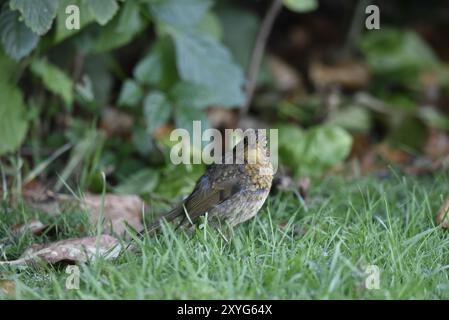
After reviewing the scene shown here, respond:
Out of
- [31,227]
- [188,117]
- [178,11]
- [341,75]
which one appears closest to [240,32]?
[341,75]

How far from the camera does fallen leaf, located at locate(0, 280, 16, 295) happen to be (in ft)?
11.9

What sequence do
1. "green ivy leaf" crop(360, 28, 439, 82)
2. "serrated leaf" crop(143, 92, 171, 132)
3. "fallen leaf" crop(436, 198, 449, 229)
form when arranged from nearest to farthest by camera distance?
"fallen leaf" crop(436, 198, 449, 229) → "serrated leaf" crop(143, 92, 171, 132) → "green ivy leaf" crop(360, 28, 439, 82)

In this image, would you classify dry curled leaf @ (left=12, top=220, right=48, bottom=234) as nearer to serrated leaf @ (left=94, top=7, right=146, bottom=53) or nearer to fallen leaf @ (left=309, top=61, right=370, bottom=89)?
serrated leaf @ (left=94, top=7, right=146, bottom=53)

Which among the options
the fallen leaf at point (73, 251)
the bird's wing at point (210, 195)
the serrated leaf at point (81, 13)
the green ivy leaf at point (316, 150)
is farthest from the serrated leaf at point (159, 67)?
the fallen leaf at point (73, 251)

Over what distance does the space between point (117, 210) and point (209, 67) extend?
1412mm

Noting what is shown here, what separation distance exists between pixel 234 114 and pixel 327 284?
447cm

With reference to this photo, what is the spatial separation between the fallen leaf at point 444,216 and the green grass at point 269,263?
48 mm

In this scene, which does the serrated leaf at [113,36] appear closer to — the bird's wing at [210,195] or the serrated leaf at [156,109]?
the serrated leaf at [156,109]

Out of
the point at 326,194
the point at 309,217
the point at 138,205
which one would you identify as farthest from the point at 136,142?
the point at 309,217

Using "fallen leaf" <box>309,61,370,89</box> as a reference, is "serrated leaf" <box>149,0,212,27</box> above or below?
above

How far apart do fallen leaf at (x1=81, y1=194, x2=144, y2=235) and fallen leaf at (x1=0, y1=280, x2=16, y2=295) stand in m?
0.94

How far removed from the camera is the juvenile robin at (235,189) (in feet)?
14.5

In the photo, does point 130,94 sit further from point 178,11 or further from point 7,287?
point 7,287

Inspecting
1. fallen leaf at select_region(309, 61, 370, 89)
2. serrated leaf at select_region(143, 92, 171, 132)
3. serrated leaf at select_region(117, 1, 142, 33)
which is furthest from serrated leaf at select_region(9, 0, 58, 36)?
fallen leaf at select_region(309, 61, 370, 89)
